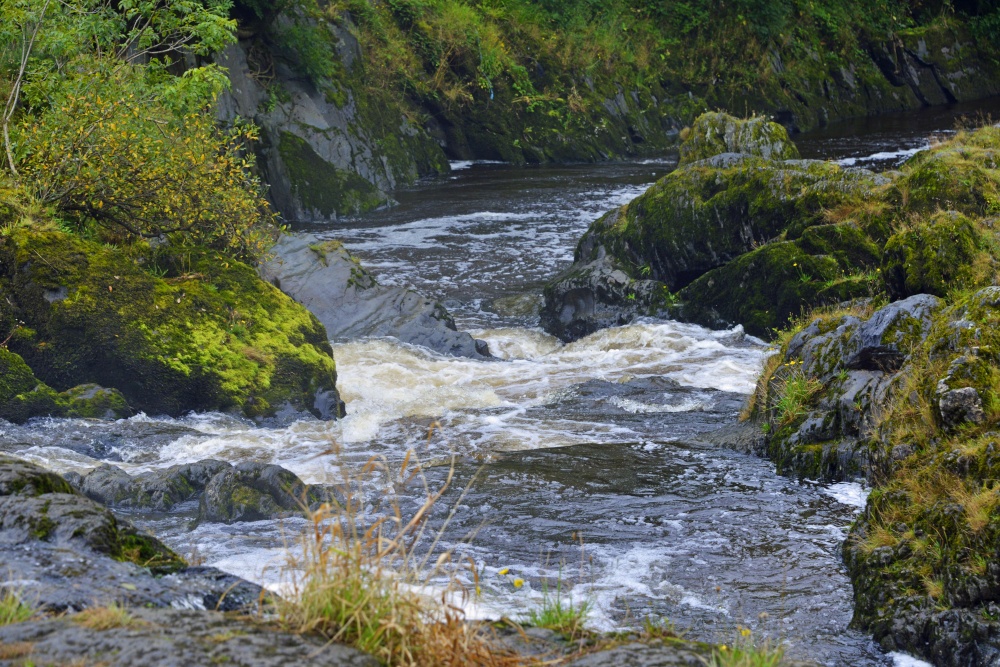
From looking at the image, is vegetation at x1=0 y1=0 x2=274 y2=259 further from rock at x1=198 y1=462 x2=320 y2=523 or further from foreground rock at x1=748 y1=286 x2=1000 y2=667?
foreground rock at x1=748 y1=286 x2=1000 y2=667

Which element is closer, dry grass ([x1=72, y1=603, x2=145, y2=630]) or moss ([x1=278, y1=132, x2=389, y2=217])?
dry grass ([x1=72, y1=603, x2=145, y2=630])

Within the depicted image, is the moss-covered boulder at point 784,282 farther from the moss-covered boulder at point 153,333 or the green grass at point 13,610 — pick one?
the green grass at point 13,610

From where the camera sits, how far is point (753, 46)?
1270 inches

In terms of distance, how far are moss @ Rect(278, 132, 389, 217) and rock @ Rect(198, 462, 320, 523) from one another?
13.0m

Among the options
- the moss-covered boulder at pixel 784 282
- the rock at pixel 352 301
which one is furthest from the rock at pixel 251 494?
the moss-covered boulder at pixel 784 282

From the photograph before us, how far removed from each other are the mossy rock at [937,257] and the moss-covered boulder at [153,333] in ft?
Answer: 19.9

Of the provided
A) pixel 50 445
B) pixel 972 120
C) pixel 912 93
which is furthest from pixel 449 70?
pixel 50 445

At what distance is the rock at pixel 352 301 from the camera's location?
12.8 meters

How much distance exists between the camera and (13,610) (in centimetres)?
328

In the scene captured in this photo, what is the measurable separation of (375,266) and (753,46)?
814 inches

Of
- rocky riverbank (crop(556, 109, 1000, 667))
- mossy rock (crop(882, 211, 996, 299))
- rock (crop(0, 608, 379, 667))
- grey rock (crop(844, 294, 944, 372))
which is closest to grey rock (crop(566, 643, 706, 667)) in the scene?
rock (crop(0, 608, 379, 667))

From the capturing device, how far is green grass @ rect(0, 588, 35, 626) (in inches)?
129

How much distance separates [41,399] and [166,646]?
21.3 ft

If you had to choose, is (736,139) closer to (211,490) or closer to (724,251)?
(724,251)
